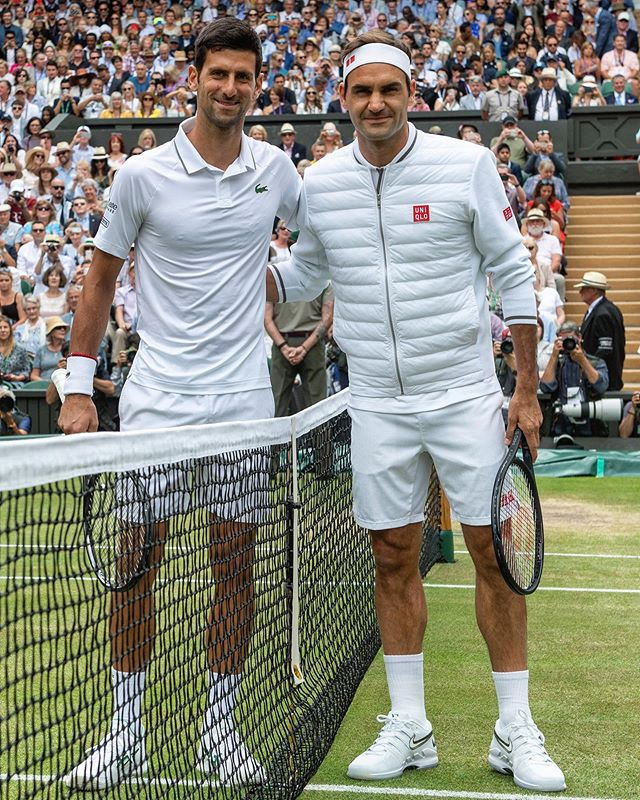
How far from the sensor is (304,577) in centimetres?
499

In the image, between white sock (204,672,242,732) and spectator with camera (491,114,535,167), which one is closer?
white sock (204,672,242,732)

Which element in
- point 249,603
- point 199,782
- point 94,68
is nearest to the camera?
point 199,782

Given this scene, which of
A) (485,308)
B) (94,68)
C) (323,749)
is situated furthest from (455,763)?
(94,68)

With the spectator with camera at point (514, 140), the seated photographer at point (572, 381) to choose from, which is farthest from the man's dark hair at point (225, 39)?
the spectator with camera at point (514, 140)

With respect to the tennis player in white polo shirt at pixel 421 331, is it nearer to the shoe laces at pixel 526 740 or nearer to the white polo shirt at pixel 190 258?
the shoe laces at pixel 526 740

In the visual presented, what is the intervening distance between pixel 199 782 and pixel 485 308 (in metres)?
1.85

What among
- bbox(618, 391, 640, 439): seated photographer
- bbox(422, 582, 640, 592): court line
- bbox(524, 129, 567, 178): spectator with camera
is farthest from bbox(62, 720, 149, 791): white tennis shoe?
bbox(524, 129, 567, 178): spectator with camera

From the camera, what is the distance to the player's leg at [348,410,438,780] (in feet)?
14.7

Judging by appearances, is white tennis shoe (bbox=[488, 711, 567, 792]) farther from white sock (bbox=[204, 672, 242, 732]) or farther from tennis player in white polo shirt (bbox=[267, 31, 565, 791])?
white sock (bbox=[204, 672, 242, 732])

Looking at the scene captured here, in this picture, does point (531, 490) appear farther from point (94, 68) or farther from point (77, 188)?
point (94, 68)

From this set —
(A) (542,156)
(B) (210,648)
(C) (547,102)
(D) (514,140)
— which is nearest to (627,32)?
(C) (547,102)

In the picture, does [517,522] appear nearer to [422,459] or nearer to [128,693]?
[422,459]

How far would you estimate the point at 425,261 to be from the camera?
174 inches

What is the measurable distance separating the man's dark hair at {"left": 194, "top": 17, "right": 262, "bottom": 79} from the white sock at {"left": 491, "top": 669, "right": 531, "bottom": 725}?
87.4 inches
